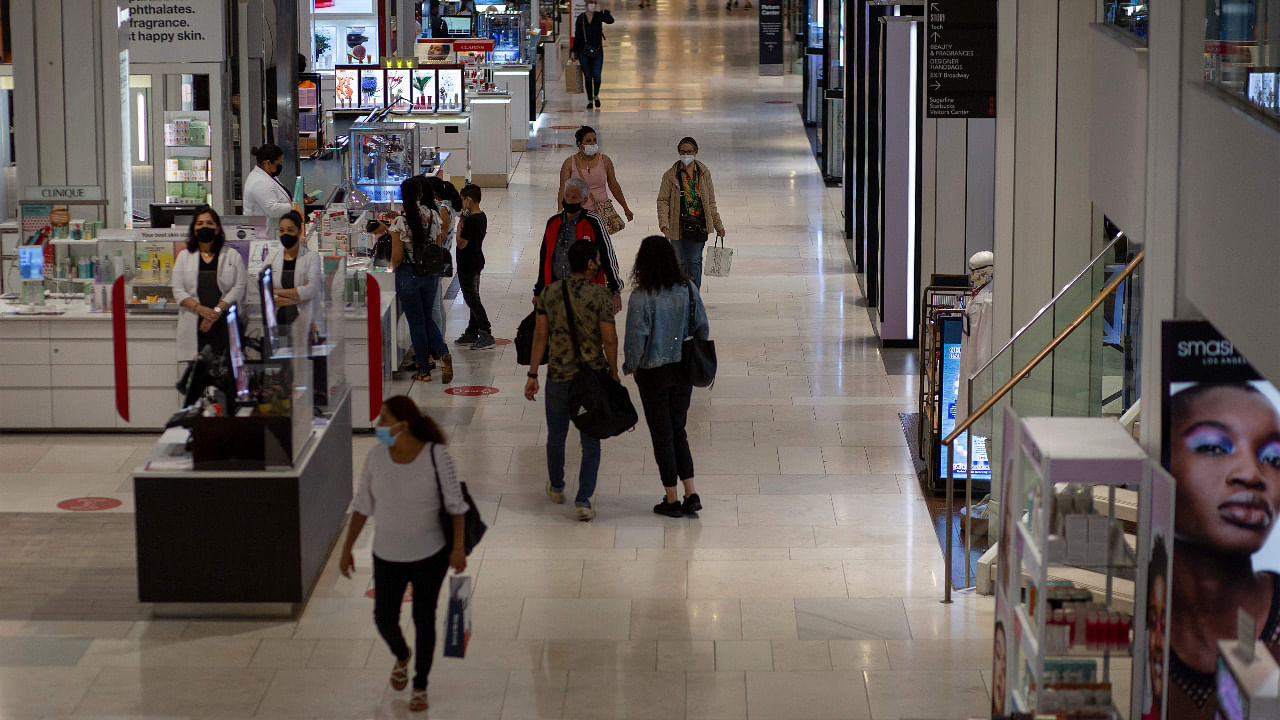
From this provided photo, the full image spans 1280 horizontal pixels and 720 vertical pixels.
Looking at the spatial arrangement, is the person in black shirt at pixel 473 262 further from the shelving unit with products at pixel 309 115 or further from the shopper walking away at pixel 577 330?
the shelving unit with products at pixel 309 115

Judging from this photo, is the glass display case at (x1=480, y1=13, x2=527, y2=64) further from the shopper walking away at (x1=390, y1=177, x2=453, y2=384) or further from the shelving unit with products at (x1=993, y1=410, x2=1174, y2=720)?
the shelving unit with products at (x1=993, y1=410, x2=1174, y2=720)

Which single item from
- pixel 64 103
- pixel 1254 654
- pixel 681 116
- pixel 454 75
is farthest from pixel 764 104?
pixel 1254 654

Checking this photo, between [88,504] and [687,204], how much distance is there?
5192 millimetres

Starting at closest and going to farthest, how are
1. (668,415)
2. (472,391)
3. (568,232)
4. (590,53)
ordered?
(668,415) → (568,232) → (472,391) → (590,53)

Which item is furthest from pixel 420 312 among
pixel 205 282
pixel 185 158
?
pixel 185 158

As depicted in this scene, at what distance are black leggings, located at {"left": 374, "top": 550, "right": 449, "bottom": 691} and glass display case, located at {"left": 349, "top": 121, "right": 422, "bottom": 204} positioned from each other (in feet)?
26.5

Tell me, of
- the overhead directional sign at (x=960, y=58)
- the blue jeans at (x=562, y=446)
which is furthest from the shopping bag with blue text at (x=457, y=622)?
the overhead directional sign at (x=960, y=58)

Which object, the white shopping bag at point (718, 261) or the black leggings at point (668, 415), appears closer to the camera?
the black leggings at point (668, 415)

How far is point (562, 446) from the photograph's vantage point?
29.5 ft

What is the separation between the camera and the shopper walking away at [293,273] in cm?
823

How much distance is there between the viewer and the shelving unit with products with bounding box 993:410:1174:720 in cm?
539

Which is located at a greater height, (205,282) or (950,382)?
(205,282)

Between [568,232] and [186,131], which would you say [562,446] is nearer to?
[568,232]

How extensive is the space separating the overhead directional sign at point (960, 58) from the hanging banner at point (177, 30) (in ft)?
21.8
